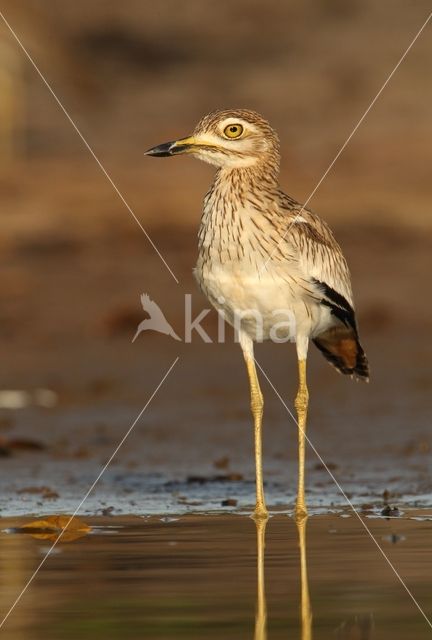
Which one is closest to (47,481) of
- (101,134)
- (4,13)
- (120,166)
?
(120,166)

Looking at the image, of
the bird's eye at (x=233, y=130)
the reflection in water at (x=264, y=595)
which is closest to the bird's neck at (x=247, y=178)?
the bird's eye at (x=233, y=130)

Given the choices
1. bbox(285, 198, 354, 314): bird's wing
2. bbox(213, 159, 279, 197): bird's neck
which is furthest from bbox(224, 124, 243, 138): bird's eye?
bbox(285, 198, 354, 314): bird's wing

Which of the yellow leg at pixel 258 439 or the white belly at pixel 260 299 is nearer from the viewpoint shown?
the yellow leg at pixel 258 439

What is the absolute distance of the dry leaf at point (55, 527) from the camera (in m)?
7.06

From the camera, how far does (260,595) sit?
5.59 m

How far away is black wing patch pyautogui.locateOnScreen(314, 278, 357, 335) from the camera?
330 inches

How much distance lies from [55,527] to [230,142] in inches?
82.4

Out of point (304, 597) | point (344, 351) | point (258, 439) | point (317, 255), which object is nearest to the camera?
point (304, 597)

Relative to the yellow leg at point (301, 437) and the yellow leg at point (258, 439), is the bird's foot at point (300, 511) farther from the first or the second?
the yellow leg at point (258, 439)

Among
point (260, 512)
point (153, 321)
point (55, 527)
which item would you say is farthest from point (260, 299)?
point (153, 321)

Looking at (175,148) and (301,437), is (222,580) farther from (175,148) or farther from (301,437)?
(175,148)

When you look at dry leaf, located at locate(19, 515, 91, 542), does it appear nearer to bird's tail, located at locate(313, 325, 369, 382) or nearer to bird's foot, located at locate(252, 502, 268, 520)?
bird's foot, located at locate(252, 502, 268, 520)

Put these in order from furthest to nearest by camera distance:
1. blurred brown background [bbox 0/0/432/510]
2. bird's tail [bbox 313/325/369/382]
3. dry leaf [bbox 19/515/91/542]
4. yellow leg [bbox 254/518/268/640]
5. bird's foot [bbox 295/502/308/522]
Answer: blurred brown background [bbox 0/0/432/510] < bird's tail [bbox 313/325/369/382] < bird's foot [bbox 295/502/308/522] < dry leaf [bbox 19/515/91/542] < yellow leg [bbox 254/518/268/640]

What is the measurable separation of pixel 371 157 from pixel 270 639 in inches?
767
